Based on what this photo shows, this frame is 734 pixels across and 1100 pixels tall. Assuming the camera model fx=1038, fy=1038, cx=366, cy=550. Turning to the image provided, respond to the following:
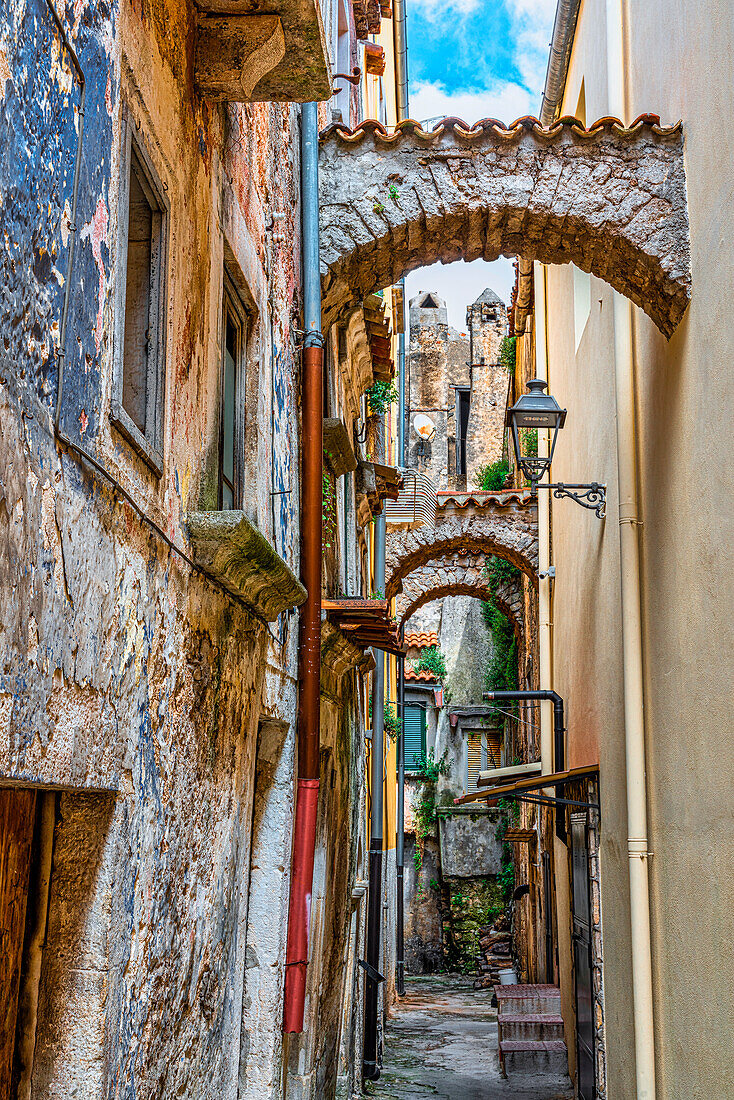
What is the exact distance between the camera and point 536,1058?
1104cm

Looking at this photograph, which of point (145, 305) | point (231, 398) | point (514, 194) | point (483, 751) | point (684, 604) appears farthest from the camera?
point (483, 751)

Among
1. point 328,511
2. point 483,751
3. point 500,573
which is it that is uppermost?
point 500,573

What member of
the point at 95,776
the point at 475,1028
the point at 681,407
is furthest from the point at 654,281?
the point at 475,1028

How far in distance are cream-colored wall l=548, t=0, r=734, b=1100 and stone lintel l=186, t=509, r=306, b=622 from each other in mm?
1973

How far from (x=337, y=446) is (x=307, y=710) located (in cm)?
229

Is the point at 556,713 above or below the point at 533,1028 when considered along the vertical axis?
above

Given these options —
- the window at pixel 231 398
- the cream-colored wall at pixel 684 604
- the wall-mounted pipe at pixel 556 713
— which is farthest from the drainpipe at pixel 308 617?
the wall-mounted pipe at pixel 556 713

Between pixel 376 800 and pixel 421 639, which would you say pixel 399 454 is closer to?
pixel 421 639

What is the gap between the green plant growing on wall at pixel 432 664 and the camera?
27.8m

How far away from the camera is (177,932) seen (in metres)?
3.39

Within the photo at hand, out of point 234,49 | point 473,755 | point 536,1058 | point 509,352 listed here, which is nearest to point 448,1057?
point 536,1058

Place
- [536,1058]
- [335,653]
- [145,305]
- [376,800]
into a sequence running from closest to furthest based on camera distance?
[145,305], [335,653], [536,1058], [376,800]

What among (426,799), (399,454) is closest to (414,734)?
(426,799)

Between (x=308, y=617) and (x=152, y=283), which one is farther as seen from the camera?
(x=308, y=617)
